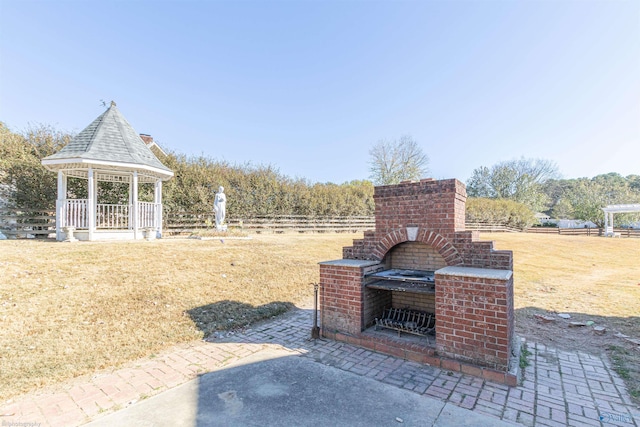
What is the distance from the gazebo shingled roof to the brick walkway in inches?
318

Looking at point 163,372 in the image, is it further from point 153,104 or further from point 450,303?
point 153,104

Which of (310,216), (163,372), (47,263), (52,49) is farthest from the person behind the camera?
(310,216)

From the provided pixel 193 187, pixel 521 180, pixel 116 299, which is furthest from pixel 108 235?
pixel 521 180

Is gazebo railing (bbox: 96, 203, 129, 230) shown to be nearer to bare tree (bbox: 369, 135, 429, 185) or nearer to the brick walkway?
Result: the brick walkway

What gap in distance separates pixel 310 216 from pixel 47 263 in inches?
584

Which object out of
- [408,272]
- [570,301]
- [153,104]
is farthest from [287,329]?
[153,104]

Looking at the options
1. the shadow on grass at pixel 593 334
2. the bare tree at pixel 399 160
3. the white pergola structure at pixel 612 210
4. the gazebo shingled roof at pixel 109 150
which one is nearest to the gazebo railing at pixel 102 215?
the gazebo shingled roof at pixel 109 150

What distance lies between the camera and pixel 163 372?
3244 millimetres

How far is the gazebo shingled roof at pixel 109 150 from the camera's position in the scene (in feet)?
29.4

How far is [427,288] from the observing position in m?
3.64

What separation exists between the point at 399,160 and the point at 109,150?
26.1 meters

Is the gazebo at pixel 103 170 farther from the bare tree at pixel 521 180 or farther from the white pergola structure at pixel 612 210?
the bare tree at pixel 521 180

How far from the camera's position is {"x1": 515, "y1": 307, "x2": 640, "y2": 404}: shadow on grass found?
343 cm

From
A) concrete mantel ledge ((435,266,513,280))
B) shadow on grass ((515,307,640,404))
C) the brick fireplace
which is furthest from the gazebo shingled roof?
shadow on grass ((515,307,640,404))
